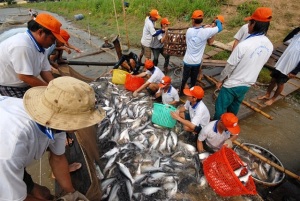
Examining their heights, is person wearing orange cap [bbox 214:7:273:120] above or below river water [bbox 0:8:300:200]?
above

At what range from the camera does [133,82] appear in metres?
5.93

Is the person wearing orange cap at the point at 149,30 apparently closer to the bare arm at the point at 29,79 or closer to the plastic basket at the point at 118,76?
the plastic basket at the point at 118,76

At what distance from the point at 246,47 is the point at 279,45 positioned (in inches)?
222

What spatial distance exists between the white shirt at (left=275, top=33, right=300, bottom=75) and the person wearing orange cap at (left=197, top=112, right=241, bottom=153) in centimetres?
288

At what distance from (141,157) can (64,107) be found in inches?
88.9

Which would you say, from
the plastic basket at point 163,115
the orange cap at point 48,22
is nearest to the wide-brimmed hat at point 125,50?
the plastic basket at point 163,115

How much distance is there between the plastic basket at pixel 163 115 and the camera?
438cm

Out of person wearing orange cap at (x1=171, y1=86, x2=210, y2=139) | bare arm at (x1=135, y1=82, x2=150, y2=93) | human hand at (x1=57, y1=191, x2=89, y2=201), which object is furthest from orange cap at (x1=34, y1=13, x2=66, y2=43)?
bare arm at (x1=135, y1=82, x2=150, y2=93)

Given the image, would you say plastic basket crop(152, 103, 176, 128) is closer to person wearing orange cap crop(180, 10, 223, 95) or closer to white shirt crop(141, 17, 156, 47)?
person wearing orange cap crop(180, 10, 223, 95)

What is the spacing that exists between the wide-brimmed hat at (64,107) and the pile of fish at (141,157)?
1714mm

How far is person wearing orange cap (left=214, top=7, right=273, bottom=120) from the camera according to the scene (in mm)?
3783

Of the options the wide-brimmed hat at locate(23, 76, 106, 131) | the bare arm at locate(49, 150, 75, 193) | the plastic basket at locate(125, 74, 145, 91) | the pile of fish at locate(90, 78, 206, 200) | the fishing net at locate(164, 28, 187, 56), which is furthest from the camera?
the fishing net at locate(164, 28, 187, 56)

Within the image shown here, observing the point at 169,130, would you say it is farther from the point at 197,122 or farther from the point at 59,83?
the point at 59,83

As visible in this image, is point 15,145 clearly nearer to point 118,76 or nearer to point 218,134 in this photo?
point 218,134
